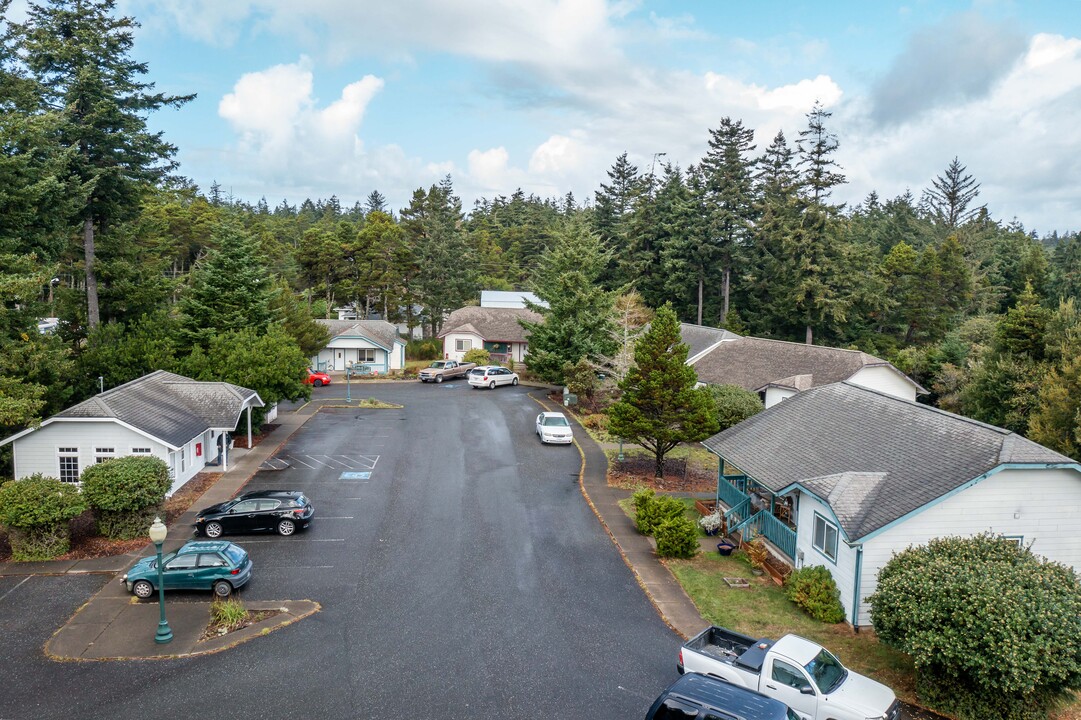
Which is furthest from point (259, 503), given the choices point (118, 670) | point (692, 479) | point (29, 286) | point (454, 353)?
point (454, 353)

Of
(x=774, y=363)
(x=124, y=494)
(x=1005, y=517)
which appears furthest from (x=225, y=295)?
(x=1005, y=517)

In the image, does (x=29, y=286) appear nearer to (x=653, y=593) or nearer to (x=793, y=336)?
(x=653, y=593)

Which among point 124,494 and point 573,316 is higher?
point 573,316

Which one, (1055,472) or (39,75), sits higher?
(39,75)

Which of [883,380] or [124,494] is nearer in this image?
[124,494]

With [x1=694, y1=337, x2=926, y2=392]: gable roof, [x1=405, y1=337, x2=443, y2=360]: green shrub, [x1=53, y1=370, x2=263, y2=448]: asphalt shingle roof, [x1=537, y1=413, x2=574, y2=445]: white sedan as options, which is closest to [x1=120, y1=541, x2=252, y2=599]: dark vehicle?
[x1=53, y1=370, x2=263, y2=448]: asphalt shingle roof

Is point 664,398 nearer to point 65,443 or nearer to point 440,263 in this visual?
point 65,443

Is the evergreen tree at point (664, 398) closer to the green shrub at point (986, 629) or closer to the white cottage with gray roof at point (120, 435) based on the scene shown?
the green shrub at point (986, 629)
